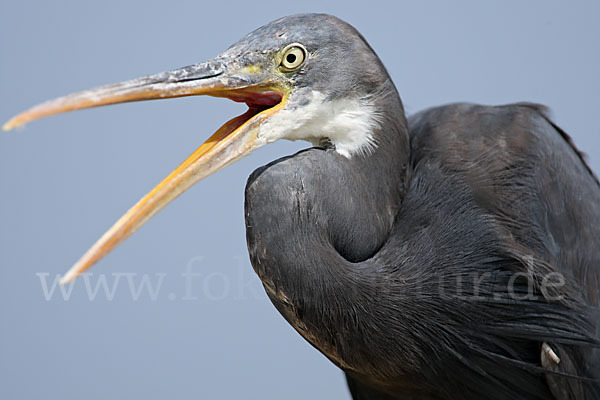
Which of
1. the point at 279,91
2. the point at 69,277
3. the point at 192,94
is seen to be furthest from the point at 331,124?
the point at 69,277

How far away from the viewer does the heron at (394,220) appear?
153cm

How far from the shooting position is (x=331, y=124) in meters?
1.61

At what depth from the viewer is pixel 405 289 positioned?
1659 mm

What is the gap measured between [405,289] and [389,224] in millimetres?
162

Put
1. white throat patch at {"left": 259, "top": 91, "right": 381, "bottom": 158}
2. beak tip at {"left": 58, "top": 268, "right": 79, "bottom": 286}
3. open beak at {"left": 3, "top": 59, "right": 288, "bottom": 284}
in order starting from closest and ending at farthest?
beak tip at {"left": 58, "top": 268, "right": 79, "bottom": 286} < open beak at {"left": 3, "top": 59, "right": 288, "bottom": 284} < white throat patch at {"left": 259, "top": 91, "right": 381, "bottom": 158}

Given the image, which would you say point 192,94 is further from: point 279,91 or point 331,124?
point 331,124

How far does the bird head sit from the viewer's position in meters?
1.53

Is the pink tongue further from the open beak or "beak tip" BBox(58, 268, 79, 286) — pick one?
"beak tip" BBox(58, 268, 79, 286)

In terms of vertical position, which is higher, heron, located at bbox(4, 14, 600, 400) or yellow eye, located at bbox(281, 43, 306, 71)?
yellow eye, located at bbox(281, 43, 306, 71)

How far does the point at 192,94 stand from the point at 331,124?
292 mm

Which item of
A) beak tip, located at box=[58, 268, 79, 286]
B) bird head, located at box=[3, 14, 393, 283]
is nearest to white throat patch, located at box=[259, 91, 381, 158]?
bird head, located at box=[3, 14, 393, 283]

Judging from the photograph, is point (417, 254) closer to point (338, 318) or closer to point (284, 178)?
point (338, 318)

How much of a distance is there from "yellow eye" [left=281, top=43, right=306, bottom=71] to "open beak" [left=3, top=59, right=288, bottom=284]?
0.14ft

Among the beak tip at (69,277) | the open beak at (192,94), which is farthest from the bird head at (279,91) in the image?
the beak tip at (69,277)
